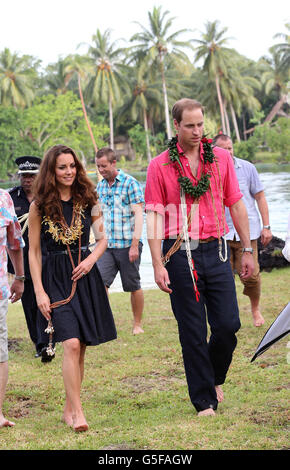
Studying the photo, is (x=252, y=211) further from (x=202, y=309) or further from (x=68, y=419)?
(x=68, y=419)

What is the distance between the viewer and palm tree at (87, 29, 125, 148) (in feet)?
232

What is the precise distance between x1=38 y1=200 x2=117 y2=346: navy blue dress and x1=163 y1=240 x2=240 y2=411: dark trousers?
514 millimetres

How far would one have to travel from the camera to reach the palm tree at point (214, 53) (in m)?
67.9

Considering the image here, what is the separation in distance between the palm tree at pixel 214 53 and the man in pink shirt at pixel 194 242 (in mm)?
64388

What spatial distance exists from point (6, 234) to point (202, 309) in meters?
1.49

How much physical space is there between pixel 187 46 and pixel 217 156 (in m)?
67.6

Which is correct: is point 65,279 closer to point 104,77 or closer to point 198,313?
point 198,313

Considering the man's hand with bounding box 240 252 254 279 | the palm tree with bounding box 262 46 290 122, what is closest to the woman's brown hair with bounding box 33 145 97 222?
the man's hand with bounding box 240 252 254 279

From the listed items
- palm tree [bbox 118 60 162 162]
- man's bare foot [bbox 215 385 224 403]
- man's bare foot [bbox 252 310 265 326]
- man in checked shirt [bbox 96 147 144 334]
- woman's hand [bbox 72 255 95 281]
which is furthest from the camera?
palm tree [bbox 118 60 162 162]

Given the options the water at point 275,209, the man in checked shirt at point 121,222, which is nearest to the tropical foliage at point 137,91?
the water at point 275,209

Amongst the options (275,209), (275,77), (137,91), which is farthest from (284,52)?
(275,209)

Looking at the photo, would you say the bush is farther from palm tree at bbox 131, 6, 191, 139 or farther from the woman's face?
the woman's face

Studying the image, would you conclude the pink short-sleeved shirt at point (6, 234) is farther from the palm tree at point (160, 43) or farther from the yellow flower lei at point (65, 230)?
the palm tree at point (160, 43)
